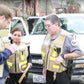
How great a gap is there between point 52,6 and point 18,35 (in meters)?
33.0

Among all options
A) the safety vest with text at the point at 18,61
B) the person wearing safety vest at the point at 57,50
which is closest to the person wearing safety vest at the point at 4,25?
the person wearing safety vest at the point at 57,50

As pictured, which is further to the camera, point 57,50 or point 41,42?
point 41,42

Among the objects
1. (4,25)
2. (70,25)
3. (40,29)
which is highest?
(4,25)

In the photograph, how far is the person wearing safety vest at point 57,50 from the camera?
10.1 feet

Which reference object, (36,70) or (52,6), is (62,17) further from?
(52,6)

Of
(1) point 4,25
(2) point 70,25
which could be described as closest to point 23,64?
(1) point 4,25

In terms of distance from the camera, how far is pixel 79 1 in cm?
4019

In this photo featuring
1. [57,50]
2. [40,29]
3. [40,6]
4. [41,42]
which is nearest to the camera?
[57,50]

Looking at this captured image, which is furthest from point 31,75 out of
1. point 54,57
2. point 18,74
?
point 54,57

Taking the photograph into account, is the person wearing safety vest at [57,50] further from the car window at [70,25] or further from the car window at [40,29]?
the car window at [40,29]

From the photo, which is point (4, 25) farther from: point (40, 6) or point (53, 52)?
point (40, 6)

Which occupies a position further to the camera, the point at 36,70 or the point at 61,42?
the point at 36,70

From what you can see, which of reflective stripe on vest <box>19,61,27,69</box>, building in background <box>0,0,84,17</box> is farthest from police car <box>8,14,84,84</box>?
building in background <box>0,0,84,17</box>

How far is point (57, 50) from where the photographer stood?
10.5 ft
